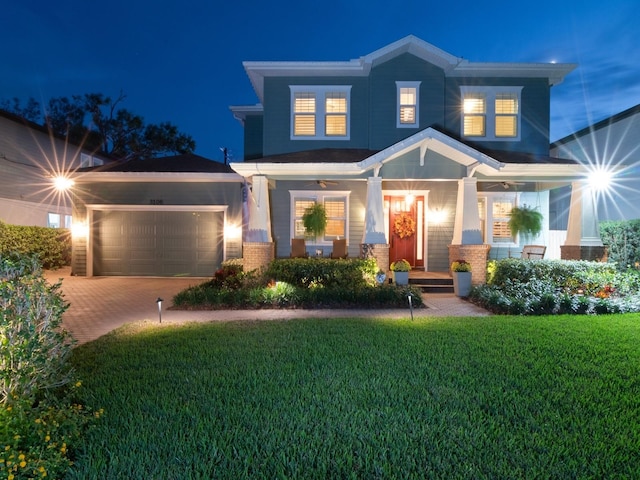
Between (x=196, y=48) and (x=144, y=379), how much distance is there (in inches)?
3908

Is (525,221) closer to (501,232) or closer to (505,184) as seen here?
(501,232)

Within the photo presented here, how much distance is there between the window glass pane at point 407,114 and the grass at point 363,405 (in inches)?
332

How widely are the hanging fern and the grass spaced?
632cm

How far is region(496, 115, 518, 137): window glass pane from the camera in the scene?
1283 cm

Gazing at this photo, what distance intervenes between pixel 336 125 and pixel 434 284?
6.01 m

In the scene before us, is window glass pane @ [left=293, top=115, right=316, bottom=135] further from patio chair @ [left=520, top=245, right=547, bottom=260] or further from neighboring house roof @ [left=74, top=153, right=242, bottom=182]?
patio chair @ [left=520, top=245, right=547, bottom=260]

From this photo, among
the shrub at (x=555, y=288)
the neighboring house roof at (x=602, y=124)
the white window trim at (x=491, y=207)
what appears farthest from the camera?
the neighboring house roof at (x=602, y=124)

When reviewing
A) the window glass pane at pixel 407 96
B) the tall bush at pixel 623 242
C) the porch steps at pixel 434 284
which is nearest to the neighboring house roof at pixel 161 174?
the window glass pane at pixel 407 96

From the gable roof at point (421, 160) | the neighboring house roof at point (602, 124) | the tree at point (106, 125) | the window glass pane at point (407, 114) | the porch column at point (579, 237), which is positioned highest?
the tree at point (106, 125)

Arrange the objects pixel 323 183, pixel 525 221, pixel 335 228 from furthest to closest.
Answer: pixel 335 228, pixel 323 183, pixel 525 221

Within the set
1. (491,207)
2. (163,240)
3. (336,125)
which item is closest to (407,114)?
(336,125)

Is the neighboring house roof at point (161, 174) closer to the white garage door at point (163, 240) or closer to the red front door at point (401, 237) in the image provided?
the white garage door at point (163, 240)

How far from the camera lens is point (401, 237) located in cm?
1280

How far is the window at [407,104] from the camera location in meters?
12.6
